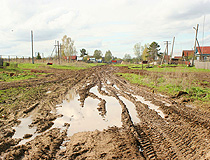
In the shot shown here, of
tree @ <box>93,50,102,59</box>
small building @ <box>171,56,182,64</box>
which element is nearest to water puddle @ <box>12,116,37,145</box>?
small building @ <box>171,56,182,64</box>

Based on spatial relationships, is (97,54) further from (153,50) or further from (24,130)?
(24,130)

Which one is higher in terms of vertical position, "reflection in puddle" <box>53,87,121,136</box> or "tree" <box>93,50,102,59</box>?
"tree" <box>93,50,102,59</box>

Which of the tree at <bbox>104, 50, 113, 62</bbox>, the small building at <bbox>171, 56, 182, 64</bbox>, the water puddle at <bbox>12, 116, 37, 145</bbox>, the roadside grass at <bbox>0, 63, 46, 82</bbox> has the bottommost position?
the water puddle at <bbox>12, 116, 37, 145</bbox>

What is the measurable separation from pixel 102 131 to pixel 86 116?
5.31ft

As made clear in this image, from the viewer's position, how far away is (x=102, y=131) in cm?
535

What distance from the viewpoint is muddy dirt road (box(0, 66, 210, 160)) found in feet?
13.2

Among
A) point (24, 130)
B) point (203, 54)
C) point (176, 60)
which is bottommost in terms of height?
point (24, 130)

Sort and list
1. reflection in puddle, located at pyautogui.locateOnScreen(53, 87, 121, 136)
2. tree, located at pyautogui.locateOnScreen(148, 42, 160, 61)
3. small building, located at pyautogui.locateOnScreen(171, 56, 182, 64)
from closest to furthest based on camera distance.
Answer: reflection in puddle, located at pyautogui.locateOnScreen(53, 87, 121, 136) < small building, located at pyautogui.locateOnScreen(171, 56, 182, 64) < tree, located at pyautogui.locateOnScreen(148, 42, 160, 61)

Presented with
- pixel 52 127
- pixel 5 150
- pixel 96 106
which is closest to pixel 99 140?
pixel 52 127

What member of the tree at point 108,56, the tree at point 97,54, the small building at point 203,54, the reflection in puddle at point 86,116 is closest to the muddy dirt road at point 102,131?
the reflection in puddle at point 86,116

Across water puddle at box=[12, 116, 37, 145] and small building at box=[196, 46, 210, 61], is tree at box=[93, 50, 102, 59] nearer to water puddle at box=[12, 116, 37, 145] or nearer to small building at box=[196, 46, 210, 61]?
small building at box=[196, 46, 210, 61]

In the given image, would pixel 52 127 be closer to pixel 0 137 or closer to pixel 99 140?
pixel 0 137

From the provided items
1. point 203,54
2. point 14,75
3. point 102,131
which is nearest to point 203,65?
point 203,54

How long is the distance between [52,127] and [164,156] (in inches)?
138
